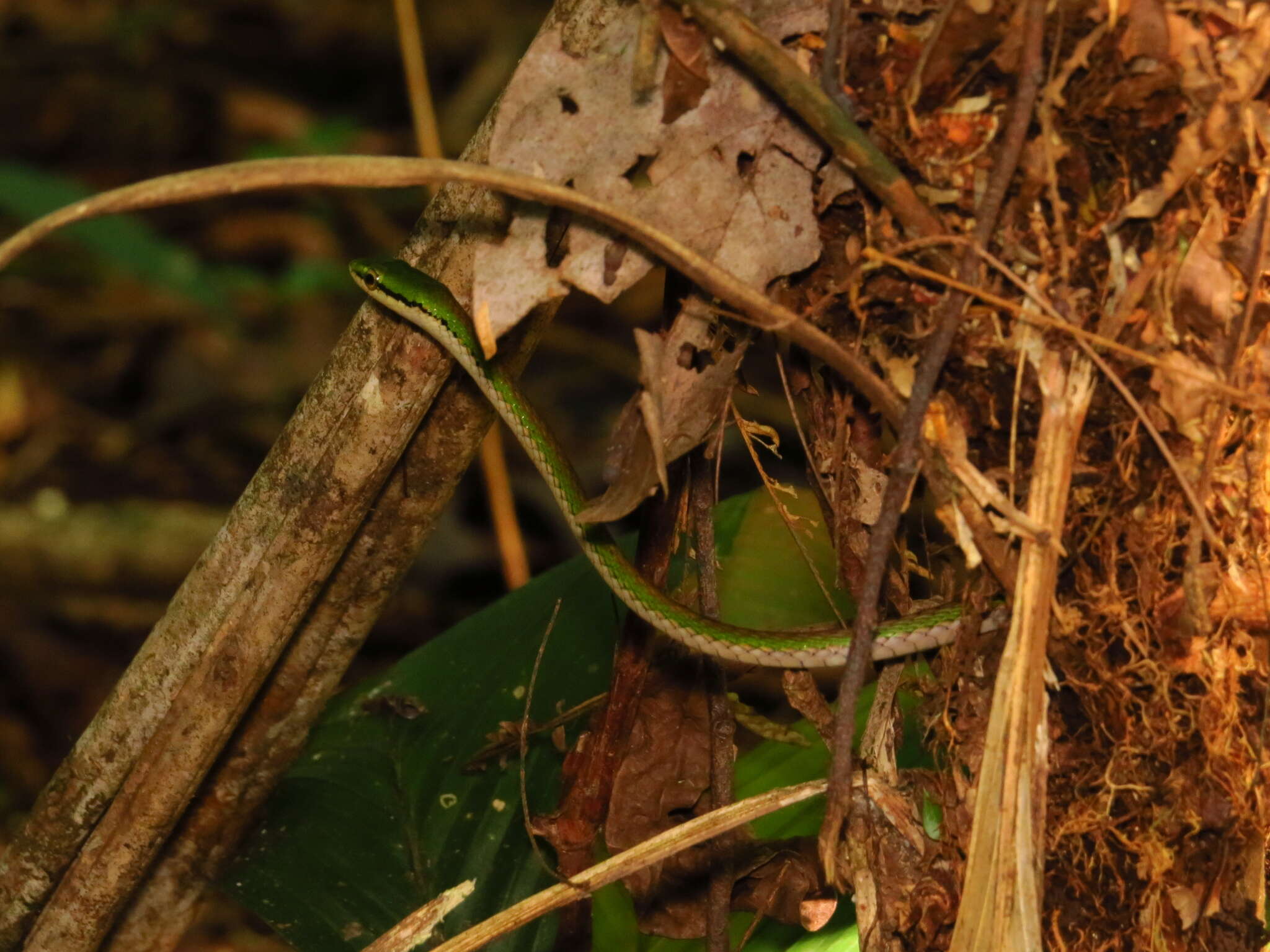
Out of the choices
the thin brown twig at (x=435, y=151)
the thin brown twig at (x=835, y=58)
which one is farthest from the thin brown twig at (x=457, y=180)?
the thin brown twig at (x=435, y=151)

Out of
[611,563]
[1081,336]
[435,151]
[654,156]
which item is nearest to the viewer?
[1081,336]

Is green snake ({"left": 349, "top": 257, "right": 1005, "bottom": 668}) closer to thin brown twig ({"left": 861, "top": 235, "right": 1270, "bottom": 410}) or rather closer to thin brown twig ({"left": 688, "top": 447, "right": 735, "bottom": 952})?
thin brown twig ({"left": 688, "top": 447, "right": 735, "bottom": 952})

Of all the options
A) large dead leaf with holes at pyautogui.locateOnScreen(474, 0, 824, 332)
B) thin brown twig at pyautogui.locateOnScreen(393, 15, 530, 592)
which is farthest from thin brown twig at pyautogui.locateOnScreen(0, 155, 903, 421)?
thin brown twig at pyautogui.locateOnScreen(393, 15, 530, 592)

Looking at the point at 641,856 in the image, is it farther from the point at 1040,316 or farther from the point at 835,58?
the point at 835,58

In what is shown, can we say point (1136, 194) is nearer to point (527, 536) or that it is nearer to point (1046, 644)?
point (1046, 644)

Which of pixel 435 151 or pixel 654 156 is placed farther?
pixel 435 151

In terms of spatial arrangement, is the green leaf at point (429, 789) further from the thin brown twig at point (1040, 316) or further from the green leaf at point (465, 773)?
the thin brown twig at point (1040, 316)

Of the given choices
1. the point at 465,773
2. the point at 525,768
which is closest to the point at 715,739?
the point at 525,768
